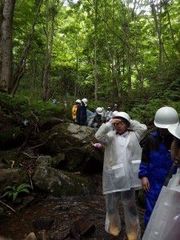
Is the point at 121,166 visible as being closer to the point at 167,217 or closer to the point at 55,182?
the point at 167,217

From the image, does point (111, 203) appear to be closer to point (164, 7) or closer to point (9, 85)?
point (9, 85)

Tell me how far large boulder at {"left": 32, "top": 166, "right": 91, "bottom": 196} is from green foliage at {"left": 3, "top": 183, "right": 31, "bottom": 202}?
305 mm

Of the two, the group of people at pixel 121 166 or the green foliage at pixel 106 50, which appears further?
the green foliage at pixel 106 50

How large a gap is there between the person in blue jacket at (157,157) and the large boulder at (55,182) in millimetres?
3968

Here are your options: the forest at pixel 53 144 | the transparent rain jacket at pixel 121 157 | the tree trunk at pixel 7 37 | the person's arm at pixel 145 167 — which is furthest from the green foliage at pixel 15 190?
the tree trunk at pixel 7 37

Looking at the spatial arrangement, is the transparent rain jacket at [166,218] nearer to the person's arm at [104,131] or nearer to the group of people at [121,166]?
the group of people at [121,166]

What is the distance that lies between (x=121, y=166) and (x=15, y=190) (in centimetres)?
346

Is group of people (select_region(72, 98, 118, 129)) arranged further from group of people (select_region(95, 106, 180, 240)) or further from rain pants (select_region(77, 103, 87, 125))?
group of people (select_region(95, 106, 180, 240))

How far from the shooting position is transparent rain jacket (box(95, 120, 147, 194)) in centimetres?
536

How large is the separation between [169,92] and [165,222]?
12.5 meters

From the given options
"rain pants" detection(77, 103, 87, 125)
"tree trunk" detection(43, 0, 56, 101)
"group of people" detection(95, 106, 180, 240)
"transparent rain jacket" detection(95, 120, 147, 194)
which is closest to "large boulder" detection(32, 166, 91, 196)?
"group of people" detection(95, 106, 180, 240)

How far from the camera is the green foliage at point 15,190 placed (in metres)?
7.92

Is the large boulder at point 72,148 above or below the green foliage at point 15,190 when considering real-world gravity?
above

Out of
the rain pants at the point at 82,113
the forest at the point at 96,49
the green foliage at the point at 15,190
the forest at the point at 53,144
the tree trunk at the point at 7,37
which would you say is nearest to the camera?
the forest at the point at 53,144
